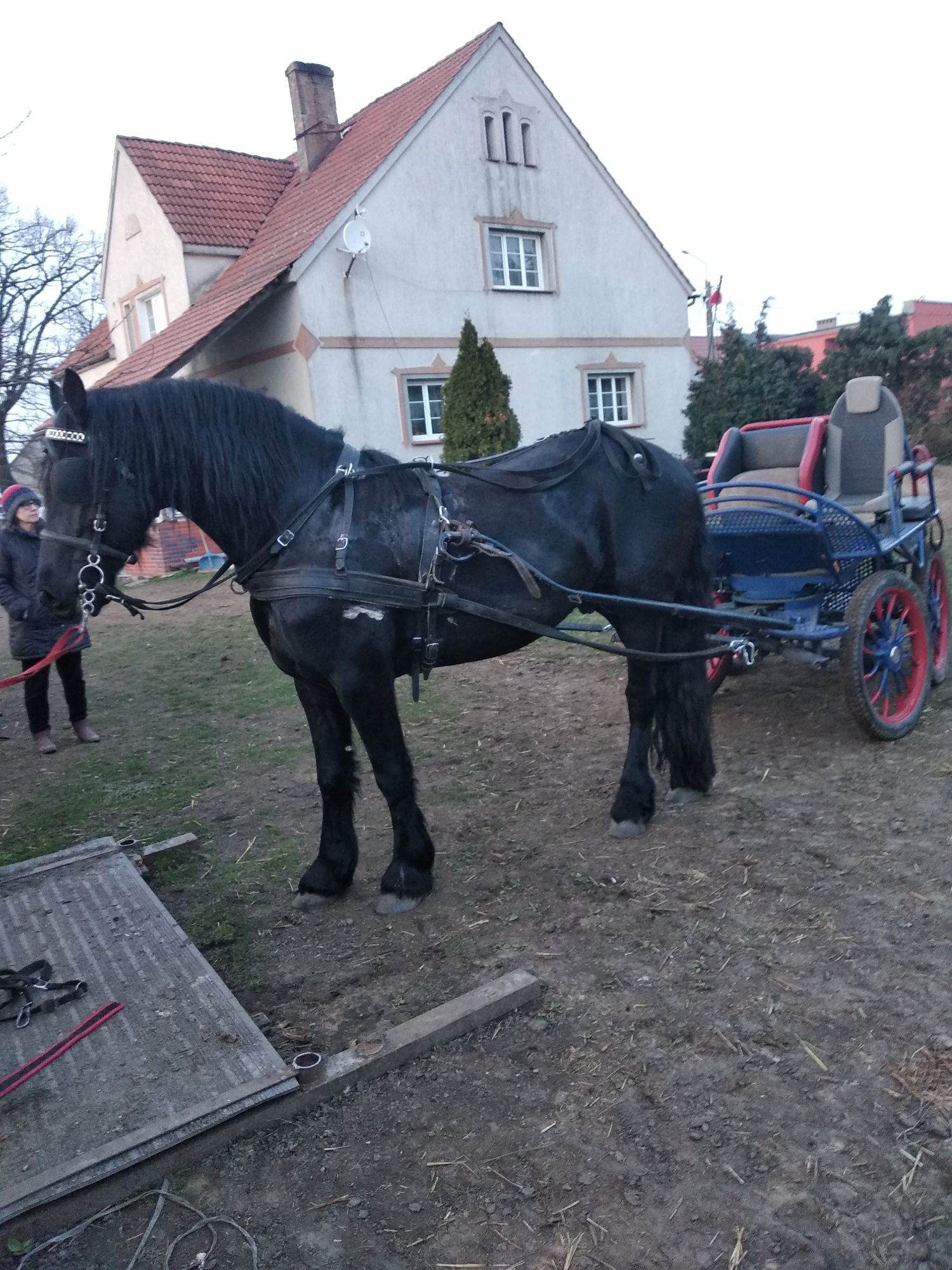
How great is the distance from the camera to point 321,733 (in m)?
3.56

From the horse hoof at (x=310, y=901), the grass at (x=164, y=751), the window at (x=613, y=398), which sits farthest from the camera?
the window at (x=613, y=398)

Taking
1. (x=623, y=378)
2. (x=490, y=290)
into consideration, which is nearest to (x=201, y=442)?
(x=490, y=290)

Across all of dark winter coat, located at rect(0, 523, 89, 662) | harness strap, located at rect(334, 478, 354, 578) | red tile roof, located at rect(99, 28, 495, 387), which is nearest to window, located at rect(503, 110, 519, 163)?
red tile roof, located at rect(99, 28, 495, 387)

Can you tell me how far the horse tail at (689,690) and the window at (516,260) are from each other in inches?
524

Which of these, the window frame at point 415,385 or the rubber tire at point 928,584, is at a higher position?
the window frame at point 415,385

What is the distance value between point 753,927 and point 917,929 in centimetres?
54

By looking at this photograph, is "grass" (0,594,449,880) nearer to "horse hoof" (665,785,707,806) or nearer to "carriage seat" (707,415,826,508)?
"horse hoof" (665,785,707,806)

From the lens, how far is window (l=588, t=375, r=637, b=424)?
17688 millimetres

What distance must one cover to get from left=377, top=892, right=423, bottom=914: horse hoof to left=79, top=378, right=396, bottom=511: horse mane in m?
1.60

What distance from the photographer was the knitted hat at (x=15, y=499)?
573 centimetres

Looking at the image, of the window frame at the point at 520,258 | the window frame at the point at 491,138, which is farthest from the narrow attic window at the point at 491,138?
the window frame at the point at 520,258

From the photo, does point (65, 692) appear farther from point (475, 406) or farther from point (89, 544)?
point (475, 406)

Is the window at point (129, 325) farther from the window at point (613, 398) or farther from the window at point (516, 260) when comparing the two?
the window at point (613, 398)

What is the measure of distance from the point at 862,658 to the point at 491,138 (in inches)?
578
